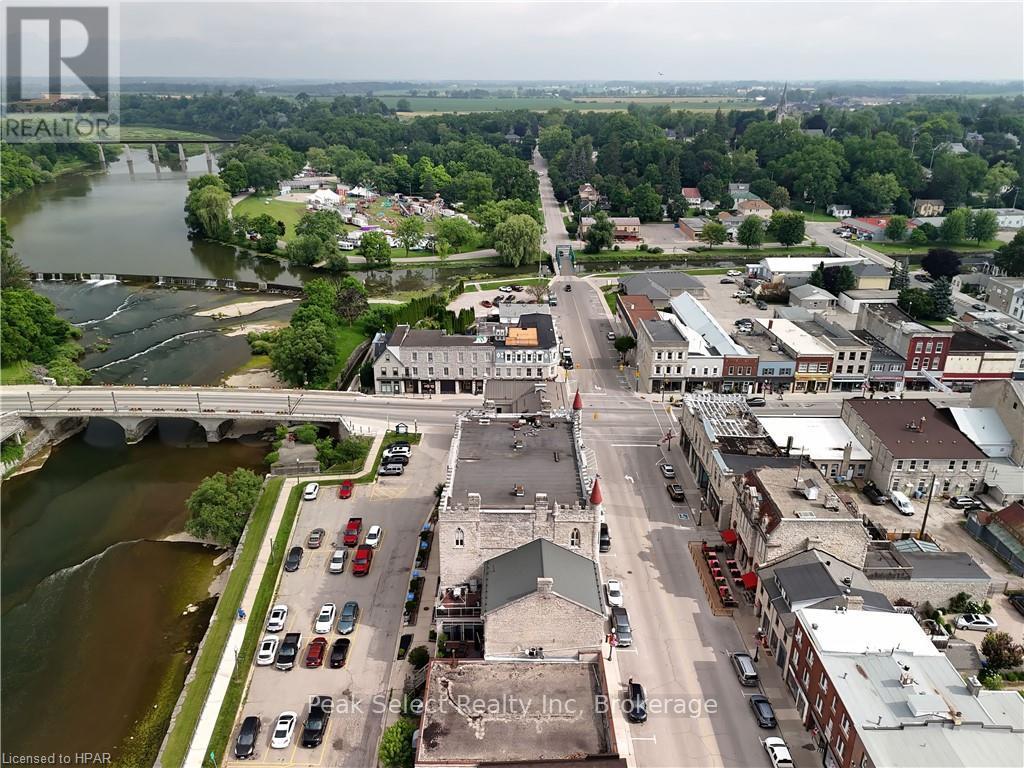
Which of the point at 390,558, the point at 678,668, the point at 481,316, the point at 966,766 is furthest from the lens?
the point at 481,316

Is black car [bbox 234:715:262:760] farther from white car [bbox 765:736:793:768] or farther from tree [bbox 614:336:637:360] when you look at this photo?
tree [bbox 614:336:637:360]

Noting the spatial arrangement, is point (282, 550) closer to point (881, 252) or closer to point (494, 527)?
point (494, 527)

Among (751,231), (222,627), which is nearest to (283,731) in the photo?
(222,627)

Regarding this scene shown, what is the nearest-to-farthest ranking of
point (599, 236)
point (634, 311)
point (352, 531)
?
point (352, 531)
point (634, 311)
point (599, 236)

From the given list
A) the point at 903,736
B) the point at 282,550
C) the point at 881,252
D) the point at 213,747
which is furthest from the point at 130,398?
the point at 881,252

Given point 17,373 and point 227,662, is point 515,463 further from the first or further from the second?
point 17,373
